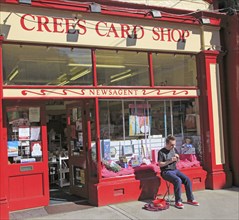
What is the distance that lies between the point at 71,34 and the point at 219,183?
4633 mm

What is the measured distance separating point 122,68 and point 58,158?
130 inches

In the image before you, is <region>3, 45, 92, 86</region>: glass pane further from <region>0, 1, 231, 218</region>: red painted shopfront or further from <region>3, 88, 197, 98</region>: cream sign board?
<region>3, 88, 197, 98</region>: cream sign board

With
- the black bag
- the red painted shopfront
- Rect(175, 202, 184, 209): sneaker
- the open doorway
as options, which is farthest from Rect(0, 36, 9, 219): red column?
Rect(175, 202, 184, 209): sneaker

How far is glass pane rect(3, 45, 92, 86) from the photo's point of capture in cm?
693

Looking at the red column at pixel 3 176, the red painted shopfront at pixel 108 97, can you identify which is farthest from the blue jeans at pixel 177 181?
the red column at pixel 3 176

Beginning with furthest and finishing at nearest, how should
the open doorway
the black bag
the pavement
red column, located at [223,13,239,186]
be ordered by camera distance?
1. red column, located at [223,13,239,186]
2. the open doorway
3. the black bag
4. the pavement

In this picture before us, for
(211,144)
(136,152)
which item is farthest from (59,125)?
(211,144)

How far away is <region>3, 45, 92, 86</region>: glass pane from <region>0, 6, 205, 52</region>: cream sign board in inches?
8.7

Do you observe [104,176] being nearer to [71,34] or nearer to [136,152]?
[136,152]

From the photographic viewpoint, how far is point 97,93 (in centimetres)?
753

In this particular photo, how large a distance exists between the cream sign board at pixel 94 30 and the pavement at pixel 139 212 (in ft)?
10.4

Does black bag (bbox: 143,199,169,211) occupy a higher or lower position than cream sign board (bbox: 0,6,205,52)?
lower

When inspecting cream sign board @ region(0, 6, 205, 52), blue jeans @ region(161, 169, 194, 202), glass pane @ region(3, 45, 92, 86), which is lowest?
blue jeans @ region(161, 169, 194, 202)

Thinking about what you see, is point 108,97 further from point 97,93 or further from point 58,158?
point 58,158
